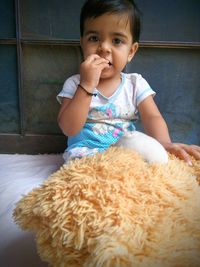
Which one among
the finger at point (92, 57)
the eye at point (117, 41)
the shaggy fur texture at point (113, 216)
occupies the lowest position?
the shaggy fur texture at point (113, 216)

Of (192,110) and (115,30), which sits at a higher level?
(115,30)

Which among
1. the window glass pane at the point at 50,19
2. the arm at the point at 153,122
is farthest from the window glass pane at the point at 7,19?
the arm at the point at 153,122

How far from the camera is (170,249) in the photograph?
445mm

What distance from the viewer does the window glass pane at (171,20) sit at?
3.90ft

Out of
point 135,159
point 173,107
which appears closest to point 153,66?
point 173,107

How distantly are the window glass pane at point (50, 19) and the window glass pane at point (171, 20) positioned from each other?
0.28m

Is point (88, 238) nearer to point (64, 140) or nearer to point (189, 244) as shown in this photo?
Result: point (189, 244)

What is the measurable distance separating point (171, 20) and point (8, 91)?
2.48 feet

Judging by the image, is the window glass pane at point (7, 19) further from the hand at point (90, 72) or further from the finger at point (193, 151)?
the finger at point (193, 151)

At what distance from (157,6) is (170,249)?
103cm

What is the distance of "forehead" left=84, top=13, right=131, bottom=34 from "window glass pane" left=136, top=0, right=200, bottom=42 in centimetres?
26

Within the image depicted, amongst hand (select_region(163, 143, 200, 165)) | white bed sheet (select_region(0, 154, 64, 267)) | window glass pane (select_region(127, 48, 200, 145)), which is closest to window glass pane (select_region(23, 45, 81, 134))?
white bed sheet (select_region(0, 154, 64, 267))

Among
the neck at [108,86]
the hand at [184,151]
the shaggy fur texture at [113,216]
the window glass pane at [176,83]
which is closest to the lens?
the shaggy fur texture at [113,216]

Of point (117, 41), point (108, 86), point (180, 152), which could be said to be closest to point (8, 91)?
point (108, 86)
